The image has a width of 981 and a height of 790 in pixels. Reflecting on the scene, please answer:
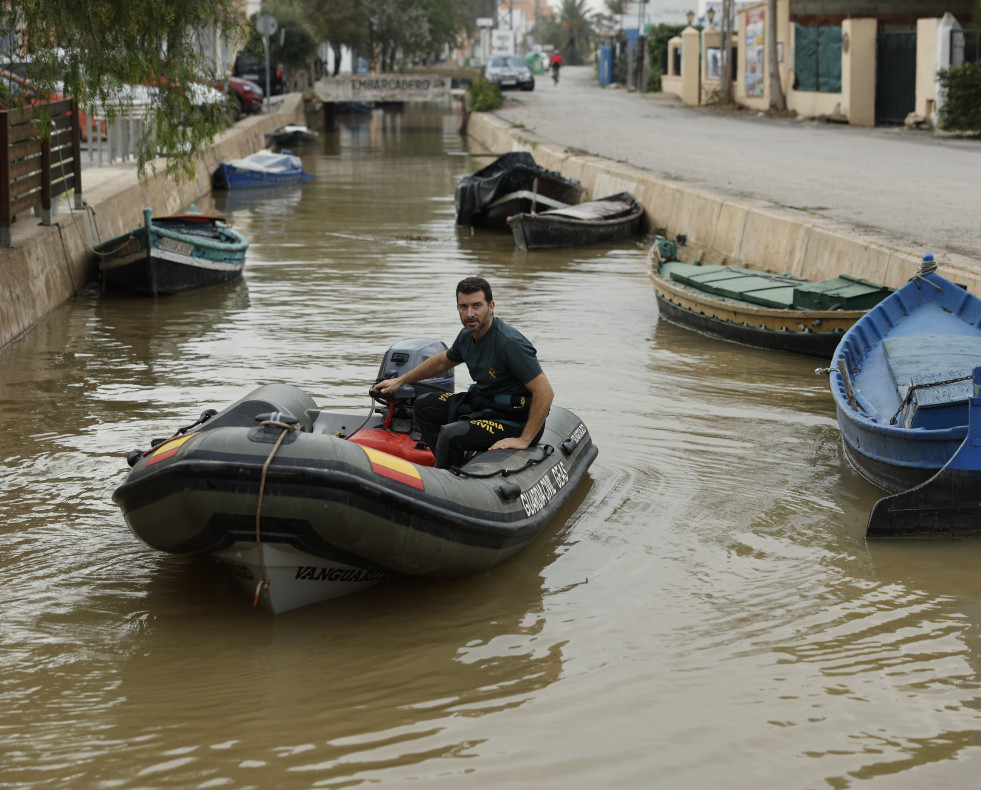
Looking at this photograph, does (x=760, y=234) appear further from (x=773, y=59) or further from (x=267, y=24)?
(x=267, y=24)

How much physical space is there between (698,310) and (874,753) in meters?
8.47

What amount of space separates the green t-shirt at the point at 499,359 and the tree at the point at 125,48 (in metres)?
5.26

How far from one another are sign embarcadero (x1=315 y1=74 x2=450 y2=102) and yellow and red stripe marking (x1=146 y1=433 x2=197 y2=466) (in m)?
44.7

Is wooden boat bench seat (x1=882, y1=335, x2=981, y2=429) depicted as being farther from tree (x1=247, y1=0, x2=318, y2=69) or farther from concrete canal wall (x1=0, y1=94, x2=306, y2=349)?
tree (x1=247, y1=0, x2=318, y2=69)

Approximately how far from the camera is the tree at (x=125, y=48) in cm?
1054

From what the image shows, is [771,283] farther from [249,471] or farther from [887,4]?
[887,4]

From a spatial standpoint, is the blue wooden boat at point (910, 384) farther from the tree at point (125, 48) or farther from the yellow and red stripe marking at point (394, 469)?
the tree at point (125, 48)

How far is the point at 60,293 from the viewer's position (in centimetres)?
1500

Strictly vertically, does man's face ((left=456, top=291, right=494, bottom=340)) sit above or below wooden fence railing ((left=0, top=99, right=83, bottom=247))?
below

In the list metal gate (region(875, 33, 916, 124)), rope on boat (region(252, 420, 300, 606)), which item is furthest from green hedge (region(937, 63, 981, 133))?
rope on boat (region(252, 420, 300, 606))

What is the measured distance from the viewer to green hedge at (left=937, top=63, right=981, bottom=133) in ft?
89.3

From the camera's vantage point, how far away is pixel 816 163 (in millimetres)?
23641

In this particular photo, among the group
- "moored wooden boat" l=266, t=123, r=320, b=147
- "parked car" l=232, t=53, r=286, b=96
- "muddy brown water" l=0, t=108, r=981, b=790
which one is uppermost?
"parked car" l=232, t=53, r=286, b=96

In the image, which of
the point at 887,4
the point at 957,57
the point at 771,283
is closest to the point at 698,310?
the point at 771,283
